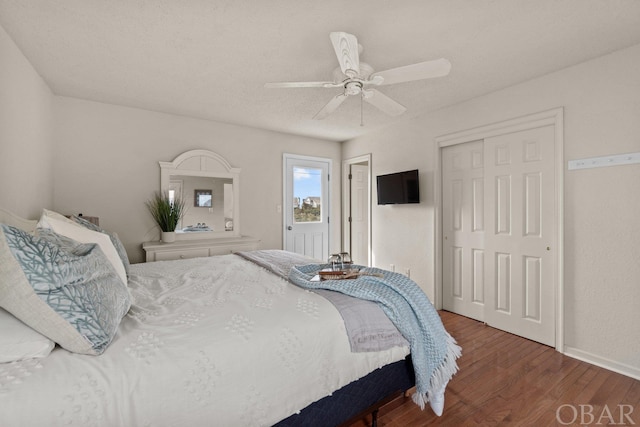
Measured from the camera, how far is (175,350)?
1085 millimetres

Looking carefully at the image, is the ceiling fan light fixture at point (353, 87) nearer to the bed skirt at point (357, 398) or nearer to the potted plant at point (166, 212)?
the bed skirt at point (357, 398)

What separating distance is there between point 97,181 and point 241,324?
3014 millimetres

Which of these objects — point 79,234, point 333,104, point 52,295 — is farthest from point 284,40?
point 52,295

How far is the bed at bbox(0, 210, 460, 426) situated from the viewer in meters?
0.93

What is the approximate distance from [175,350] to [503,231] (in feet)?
10.1

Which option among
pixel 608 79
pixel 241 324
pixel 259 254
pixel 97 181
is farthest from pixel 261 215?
pixel 608 79

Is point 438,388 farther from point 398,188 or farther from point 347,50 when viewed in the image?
point 398,188

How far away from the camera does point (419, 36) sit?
1985 millimetres

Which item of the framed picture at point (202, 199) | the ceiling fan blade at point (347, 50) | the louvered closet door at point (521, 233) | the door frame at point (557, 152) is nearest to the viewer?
the ceiling fan blade at point (347, 50)

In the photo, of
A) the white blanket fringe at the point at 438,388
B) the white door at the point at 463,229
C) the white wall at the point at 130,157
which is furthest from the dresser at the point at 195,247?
the white blanket fringe at the point at 438,388

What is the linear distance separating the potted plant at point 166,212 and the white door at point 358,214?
2.77 m

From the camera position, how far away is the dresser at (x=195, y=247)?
10.6 feet

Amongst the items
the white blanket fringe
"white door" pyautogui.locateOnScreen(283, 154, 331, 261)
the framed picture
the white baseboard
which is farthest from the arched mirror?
the white baseboard

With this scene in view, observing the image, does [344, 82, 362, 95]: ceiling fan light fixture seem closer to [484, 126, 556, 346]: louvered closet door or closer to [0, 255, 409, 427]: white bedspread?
[0, 255, 409, 427]: white bedspread
